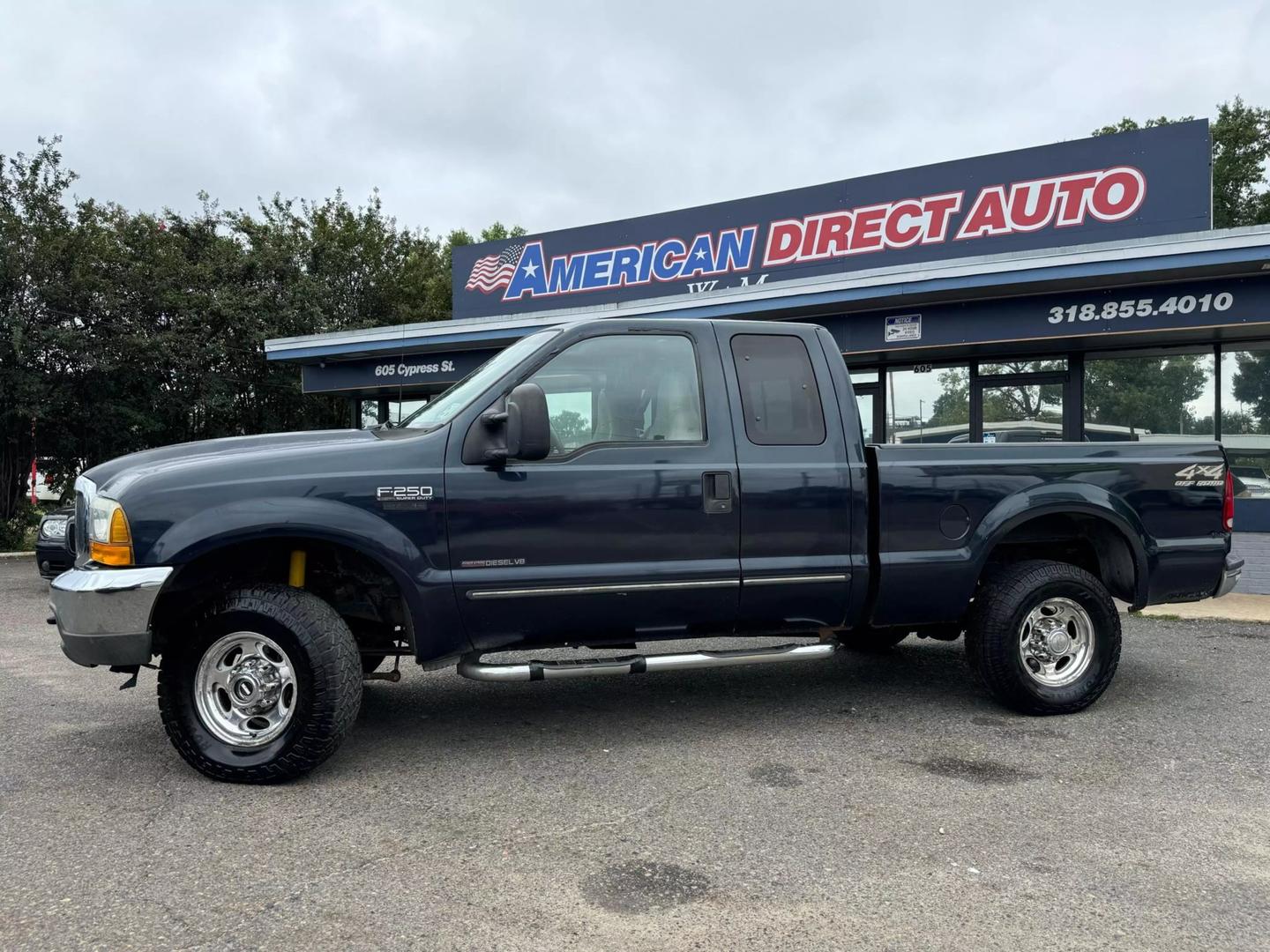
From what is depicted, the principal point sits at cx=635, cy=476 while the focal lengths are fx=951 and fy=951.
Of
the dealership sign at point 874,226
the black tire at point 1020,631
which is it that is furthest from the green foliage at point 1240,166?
the black tire at point 1020,631

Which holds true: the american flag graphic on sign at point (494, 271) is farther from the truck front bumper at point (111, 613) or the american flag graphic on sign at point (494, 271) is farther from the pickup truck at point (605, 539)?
the truck front bumper at point (111, 613)

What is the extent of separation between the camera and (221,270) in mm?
18688

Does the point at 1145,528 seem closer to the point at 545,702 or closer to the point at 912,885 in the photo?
the point at 912,885

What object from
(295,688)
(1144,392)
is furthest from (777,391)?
(1144,392)

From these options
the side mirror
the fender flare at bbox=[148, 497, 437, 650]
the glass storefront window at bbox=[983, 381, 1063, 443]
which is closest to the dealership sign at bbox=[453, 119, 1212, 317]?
the glass storefront window at bbox=[983, 381, 1063, 443]

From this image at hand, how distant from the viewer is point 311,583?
15.0 feet

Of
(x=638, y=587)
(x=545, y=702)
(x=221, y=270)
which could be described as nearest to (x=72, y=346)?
(x=221, y=270)

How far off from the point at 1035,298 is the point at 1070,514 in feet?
21.0

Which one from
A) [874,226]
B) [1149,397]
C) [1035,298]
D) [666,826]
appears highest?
[874,226]

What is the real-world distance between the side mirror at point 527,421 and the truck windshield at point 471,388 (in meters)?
0.43

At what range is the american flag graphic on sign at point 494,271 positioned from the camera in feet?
56.1

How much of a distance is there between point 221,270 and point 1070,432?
15.6 meters

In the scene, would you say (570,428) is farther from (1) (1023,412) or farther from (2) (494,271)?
(2) (494,271)

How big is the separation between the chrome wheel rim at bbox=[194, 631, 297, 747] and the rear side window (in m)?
2.42
